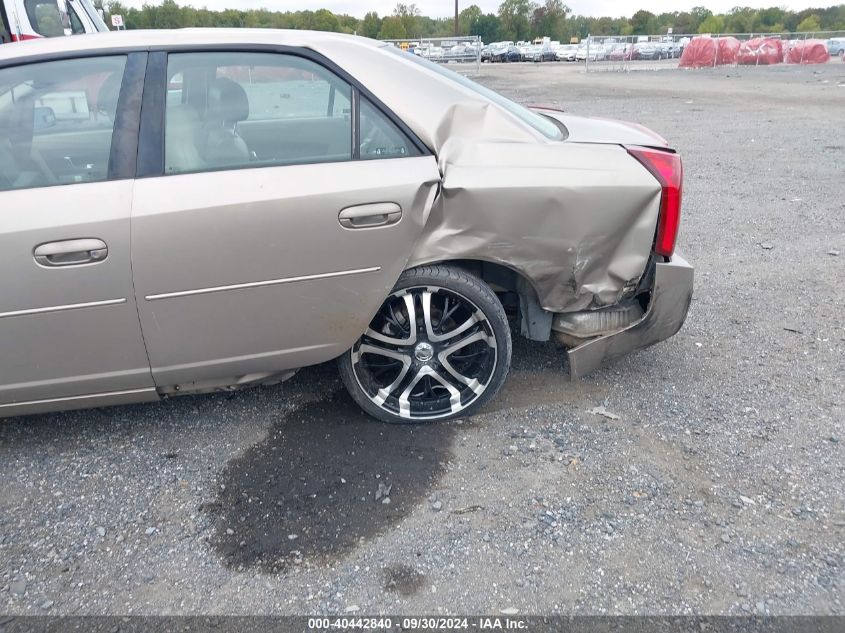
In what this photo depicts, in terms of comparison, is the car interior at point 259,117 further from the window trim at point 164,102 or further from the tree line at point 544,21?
the tree line at point 544,21

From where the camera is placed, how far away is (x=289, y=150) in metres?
2.93

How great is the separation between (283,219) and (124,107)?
814 mm

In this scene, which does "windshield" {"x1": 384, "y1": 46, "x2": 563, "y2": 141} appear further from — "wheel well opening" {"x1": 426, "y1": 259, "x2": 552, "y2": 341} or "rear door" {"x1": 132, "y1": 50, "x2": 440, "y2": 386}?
"wheel well opening" {"x1": 426, "y1": 259, "x2": 552, "y2": 341}

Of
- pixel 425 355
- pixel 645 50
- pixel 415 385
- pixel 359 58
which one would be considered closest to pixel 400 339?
pixel 425 355

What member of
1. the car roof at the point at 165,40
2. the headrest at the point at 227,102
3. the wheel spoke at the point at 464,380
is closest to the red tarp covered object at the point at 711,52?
the car roof at the point at 165,40

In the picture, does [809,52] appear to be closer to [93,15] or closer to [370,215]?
[93,15]

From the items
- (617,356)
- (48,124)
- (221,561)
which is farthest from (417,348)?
(48,124)

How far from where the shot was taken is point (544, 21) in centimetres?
8556

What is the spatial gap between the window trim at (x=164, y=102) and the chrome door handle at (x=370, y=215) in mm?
250

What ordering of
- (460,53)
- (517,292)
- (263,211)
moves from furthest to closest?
(460,53) < (517,292) < (263,211)

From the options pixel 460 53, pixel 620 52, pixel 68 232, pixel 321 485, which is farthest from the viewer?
Result: pixel 620 52

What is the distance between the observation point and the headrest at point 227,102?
2.95 m

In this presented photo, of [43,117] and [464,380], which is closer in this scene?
[43,117]

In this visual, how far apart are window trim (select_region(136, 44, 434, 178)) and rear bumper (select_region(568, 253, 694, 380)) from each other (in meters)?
1.20
